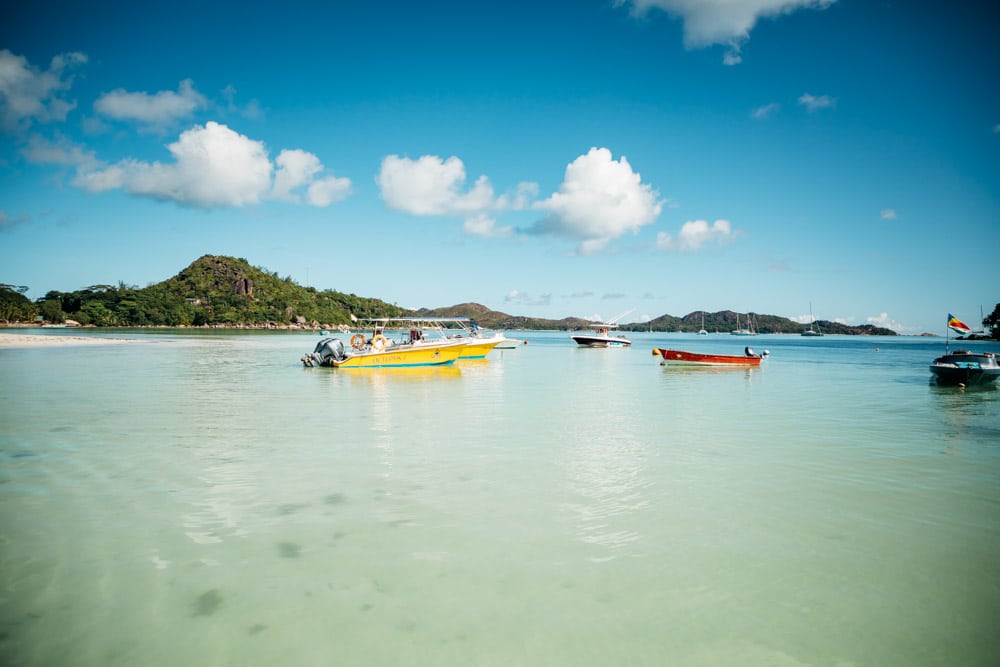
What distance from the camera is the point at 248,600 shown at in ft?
17.4

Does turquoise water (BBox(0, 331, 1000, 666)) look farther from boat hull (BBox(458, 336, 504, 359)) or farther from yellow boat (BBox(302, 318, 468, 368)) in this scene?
boat hull (BBox(458, 336, 504, 359))

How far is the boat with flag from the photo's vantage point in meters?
24.9

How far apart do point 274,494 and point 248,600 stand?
3457 mm

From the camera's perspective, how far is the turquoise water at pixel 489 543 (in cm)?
477

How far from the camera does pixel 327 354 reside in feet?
107

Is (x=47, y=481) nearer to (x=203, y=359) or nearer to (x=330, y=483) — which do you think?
(x=330, y=483)

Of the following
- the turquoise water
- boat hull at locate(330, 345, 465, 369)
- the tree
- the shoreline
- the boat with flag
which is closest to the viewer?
the turquoise water

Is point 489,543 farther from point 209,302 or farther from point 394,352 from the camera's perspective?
point 209,302

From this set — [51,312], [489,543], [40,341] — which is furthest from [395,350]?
[51,312]

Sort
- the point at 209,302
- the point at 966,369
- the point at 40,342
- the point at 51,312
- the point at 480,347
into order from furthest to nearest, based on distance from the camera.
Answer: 1. the point at 209,302
2. the point at 51,312
3. the point at 40,342
4. the point at 480,347
5. the point at 966,369

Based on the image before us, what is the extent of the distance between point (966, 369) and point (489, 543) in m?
28.4

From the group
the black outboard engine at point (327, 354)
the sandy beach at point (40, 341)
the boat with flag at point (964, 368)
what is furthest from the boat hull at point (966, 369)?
the sandy beach at point (40, 341)

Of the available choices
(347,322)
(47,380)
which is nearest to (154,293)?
(347,322)

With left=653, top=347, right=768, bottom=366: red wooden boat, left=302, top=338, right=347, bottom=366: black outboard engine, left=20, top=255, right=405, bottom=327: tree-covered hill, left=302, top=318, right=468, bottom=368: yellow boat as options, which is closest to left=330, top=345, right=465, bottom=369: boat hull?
left=302, top=318, right=468, bottom=368: yellow boat
